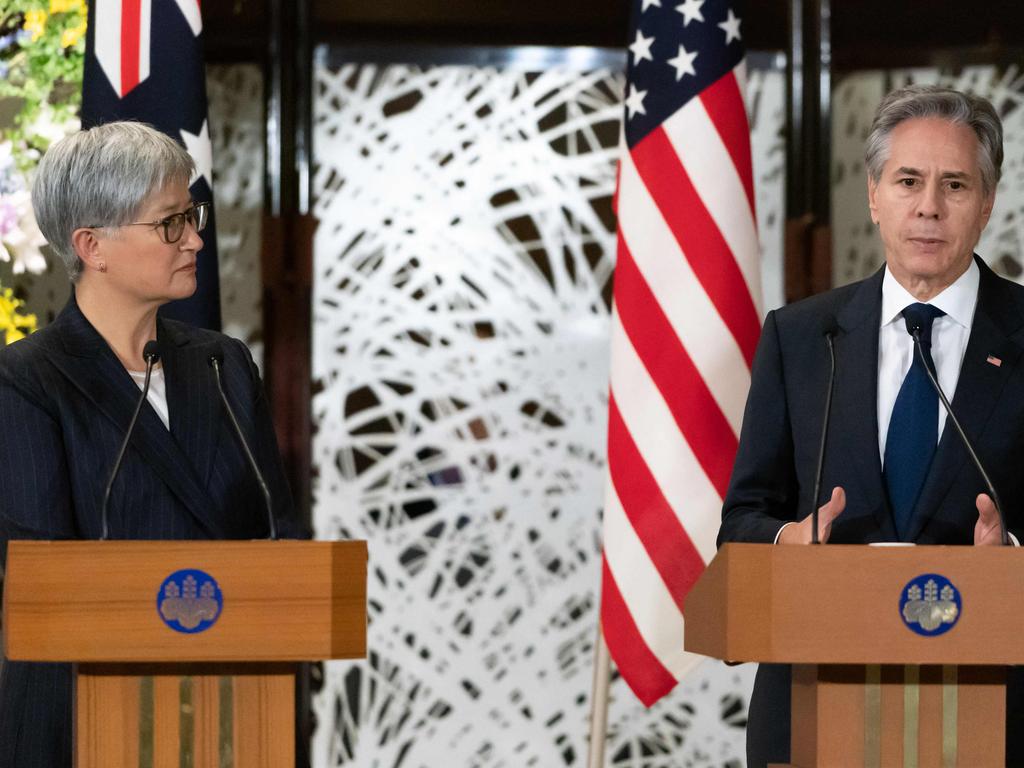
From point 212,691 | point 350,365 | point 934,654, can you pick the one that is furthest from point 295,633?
point 350,365

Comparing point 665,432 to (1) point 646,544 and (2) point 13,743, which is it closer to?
(1) point 646,544

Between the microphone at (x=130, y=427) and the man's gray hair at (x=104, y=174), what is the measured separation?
230 millimetres

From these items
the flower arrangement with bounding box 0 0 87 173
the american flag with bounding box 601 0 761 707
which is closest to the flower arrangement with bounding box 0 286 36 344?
the flower arrangement with bounding box 0 0 87 173

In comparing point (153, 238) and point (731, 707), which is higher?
point (153, 238)

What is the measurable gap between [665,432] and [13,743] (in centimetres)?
188

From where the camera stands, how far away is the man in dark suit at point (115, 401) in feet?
7.19

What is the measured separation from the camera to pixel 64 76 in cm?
394

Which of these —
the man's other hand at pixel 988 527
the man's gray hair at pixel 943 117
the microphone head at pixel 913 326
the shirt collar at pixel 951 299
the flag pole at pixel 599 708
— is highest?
the man's gray hair at pixel 943 117

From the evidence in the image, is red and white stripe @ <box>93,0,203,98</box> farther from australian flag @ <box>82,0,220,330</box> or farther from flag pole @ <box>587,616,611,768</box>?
flag pole @ <box>587,616,611,768</box>

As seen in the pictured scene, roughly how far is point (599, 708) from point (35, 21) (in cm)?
229

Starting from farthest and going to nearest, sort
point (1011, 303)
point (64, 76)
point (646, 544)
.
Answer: point (64, 76) → point (646, 544) → point (1011, 303)

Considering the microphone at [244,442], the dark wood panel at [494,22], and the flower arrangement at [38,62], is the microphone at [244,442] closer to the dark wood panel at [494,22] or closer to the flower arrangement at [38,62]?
the flower arrangement at [38,62]

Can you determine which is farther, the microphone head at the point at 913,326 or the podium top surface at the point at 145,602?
the microphone head at the point at 913,326

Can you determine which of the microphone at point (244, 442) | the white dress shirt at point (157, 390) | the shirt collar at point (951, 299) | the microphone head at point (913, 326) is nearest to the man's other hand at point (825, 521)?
the microphone head at point (913, 326)
